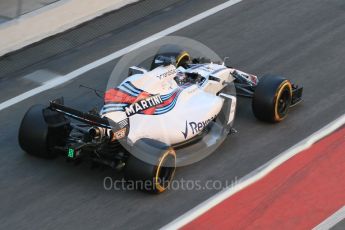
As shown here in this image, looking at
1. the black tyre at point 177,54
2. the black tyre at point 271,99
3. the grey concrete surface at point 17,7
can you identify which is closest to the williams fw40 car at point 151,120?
the black tyre at point 271,99

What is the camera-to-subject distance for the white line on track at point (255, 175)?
10756 millimetres

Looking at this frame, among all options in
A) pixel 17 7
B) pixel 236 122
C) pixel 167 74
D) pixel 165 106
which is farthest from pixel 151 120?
pixel 17 7

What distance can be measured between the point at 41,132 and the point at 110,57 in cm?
464

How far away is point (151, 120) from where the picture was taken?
37.4ft

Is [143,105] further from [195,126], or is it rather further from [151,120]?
[195,126]

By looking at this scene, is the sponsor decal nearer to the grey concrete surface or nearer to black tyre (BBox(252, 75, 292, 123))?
black tyre (BBox(252, 75, 292, 123))

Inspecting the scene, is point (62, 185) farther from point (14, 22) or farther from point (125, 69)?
point (14, 22)

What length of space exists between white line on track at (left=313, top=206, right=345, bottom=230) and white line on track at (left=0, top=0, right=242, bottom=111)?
639 cm

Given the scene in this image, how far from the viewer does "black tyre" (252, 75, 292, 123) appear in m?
12.5

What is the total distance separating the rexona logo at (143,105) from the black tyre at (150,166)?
1.83 ft

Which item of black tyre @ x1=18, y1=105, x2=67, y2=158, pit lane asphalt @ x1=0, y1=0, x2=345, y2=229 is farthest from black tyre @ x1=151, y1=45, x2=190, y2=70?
black tyre @ x1=18, y1=105, x2=67, y2=158

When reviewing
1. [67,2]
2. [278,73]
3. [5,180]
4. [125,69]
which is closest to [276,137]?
[278,73]

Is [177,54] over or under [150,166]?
over

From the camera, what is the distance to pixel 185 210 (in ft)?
35.8
